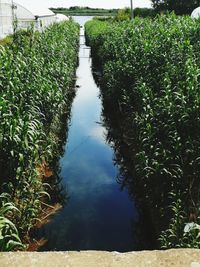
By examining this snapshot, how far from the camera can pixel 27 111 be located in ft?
19.5

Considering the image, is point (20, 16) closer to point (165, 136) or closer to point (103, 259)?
point (165, 136)

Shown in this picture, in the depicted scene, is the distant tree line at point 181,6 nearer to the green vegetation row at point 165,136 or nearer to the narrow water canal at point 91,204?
the green vegetation row at point 165,136

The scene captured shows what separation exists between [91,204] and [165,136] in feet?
5.57

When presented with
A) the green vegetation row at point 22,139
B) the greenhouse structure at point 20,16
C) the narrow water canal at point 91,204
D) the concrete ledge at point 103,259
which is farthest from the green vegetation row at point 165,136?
the greenhouse structure at point 20,16

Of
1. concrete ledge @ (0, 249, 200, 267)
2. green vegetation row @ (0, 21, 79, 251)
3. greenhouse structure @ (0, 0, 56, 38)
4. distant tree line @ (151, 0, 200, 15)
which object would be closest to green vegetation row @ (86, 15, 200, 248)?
concrete ledge @ (0, 249, 200, 267)

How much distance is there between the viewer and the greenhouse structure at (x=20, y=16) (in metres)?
26.6

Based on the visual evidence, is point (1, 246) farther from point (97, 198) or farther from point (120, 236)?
point (97, 198)

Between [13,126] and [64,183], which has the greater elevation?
[13,126]

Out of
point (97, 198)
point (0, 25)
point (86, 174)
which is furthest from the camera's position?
point (0, 25)

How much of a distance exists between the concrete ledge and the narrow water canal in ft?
7.98

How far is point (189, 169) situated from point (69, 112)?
22.8ft

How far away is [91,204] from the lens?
643 centimetres

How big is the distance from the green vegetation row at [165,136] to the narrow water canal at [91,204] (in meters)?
0.30

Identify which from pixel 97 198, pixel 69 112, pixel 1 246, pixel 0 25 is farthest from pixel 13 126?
pixel 0 25
